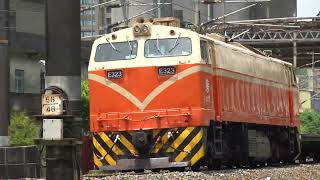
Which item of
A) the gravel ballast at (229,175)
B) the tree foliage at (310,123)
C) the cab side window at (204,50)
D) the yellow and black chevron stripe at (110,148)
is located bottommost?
the tree foliage at (310,123)

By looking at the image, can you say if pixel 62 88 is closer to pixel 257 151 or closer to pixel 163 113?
pixel 163 113

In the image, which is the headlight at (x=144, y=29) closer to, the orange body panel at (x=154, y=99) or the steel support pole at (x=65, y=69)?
the orange body panel at (x=154, y=99)

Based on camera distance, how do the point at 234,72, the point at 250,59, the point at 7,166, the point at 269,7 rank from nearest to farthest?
1. the point at 7,166
2. the point at 234,72
3. the point at 250,59
4. the point at 269,7

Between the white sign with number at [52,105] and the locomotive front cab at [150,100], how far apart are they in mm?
9370

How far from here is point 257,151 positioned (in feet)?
70.4

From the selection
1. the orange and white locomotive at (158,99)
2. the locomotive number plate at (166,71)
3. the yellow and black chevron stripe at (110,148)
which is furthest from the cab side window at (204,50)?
the yellow and black chevron stripe at (110,148)

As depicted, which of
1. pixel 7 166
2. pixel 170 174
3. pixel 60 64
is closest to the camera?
pixel 60 64

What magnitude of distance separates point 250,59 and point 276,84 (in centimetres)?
310

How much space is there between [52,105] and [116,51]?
10.5 metres

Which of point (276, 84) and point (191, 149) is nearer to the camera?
point (191, 149)

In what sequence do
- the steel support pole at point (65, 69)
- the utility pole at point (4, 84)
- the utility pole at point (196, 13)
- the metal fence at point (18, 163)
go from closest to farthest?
the steel support pole at point (65, 69), the metal fence at point (18, 163), the utility pole at point (4, 84), the utility pole at point (196, 13)

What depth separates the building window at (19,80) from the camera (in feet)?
151

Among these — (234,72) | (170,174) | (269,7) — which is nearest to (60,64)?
(170,174)

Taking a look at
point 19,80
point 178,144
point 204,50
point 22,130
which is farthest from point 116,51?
point 19,80
